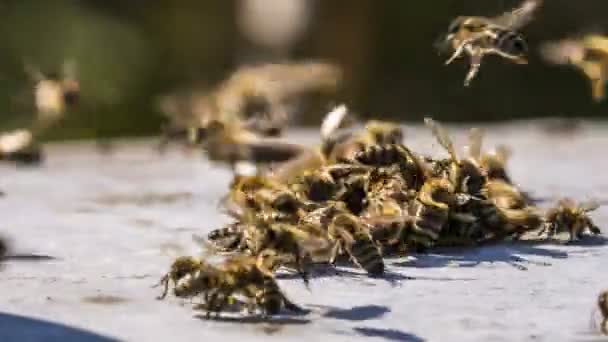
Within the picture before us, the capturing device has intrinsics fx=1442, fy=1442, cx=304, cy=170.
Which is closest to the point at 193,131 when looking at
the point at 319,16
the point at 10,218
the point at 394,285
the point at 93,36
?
the point at 10,218

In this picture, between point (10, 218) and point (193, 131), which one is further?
point (193, 131)

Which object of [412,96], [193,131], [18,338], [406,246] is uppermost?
[412,96]

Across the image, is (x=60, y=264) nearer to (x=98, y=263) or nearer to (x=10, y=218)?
(x=98, y=263)

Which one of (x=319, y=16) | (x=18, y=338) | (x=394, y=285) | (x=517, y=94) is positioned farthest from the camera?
(x=517, y=94)

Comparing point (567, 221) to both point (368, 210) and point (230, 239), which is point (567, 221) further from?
point (230, 239)

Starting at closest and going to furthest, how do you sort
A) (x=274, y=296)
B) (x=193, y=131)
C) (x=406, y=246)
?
(x=274, y=296) → (x=406, y=246) → (x=193, y=131)

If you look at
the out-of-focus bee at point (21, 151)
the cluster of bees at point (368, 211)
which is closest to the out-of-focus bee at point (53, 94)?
the out-of-focus bee at point (21, 151)

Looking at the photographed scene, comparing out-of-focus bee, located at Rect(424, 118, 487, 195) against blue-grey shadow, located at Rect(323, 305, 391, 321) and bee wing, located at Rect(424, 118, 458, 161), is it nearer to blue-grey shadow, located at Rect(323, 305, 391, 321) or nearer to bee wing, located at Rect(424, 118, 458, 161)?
bee wing, located at Rect(424, 118, 458, 161)
